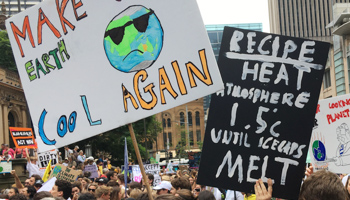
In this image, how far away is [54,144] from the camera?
18.9 ft

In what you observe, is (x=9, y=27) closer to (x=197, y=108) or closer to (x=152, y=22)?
(x=152, y=22)

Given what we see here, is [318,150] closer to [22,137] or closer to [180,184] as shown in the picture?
[180,184]

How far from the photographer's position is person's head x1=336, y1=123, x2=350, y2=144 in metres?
8.86

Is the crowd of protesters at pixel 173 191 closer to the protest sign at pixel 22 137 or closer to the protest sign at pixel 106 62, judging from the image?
the protest sign at pixel 106 62

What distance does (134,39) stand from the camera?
548cm

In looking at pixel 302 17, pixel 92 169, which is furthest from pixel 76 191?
pixel 302 17

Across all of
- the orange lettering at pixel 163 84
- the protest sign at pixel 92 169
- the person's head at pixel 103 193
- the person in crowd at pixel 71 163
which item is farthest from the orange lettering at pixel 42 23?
the person in crowd at pixel 71 163

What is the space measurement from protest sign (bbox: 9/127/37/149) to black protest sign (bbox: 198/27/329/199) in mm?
13822

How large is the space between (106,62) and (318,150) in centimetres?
467

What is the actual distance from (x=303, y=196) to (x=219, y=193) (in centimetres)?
646

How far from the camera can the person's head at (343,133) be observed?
8.86 meters

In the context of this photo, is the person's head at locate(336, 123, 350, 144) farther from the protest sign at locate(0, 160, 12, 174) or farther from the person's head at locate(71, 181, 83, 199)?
the protest sign at locate(0, 160, 12, 174)

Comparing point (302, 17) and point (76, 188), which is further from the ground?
point (302, 17)

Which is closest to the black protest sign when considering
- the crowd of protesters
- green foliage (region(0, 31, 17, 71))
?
the crowd of protesters
